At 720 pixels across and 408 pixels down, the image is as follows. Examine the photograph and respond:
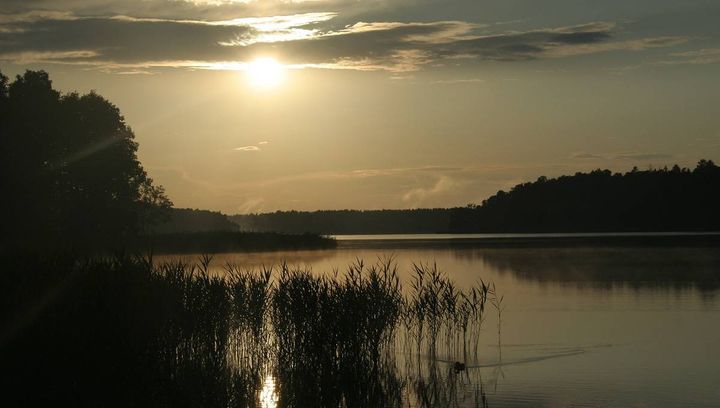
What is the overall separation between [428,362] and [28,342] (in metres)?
9.85

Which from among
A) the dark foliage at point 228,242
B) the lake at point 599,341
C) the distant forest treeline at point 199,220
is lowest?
the lake at point 599,341

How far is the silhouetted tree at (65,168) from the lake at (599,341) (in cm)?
1379

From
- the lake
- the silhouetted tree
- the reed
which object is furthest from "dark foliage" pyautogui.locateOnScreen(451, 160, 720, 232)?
the reed

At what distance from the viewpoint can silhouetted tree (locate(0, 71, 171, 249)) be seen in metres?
50.9

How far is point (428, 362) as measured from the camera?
22500mm

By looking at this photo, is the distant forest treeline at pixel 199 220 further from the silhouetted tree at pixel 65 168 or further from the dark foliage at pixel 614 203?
the silhouetted tree at pixel 65 168

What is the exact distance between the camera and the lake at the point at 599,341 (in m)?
18.8

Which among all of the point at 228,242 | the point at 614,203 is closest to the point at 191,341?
the point at 228,242

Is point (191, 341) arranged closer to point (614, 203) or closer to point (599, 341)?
point (599, 341)

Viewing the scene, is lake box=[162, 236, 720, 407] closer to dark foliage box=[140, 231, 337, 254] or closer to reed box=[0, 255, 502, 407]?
reed box=[0, 255, 502, 407]

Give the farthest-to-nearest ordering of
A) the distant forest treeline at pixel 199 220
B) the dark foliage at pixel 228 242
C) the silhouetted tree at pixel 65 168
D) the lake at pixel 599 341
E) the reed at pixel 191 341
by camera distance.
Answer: the distant forest treeline at pixel 199 220 < the dark foliage at pixel 228 242 < the silhouetted tree at pixel 65 168 < the lake at pixel 599 341 < the reed at pixel 191 341

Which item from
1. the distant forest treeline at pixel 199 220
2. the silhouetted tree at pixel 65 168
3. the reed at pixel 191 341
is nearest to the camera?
the reed at pixel 191 341

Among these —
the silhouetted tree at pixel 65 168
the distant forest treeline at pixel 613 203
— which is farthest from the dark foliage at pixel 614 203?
the silhouetted tree at pixel 65 168

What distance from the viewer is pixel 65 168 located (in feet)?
185
